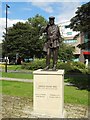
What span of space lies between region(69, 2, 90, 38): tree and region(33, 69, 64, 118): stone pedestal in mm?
9569

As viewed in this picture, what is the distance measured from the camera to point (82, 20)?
21.1 metres

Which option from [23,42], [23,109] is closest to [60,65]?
[23,42]

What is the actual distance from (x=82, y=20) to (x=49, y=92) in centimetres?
1176

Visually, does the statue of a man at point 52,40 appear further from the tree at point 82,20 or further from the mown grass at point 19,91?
the tree at point 82,20

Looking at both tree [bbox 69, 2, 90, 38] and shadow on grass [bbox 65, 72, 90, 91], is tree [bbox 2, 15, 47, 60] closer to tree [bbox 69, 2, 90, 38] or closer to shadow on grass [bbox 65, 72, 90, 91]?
shadow on grass [bbox 65, 72, 90, 91]

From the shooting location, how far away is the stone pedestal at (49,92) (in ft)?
A: 33.8

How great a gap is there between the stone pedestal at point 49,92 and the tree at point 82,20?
957 cm

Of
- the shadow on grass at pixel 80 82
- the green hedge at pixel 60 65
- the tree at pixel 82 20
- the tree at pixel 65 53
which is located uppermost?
the tree at pixel 82 20

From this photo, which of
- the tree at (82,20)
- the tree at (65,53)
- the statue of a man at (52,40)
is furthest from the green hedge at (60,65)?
the statue of a man at (52,40)

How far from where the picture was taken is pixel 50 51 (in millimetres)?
11195

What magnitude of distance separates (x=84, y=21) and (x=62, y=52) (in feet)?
140

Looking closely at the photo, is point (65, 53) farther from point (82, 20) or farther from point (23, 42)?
point (82, 20)

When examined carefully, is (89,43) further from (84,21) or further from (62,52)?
(62,52)

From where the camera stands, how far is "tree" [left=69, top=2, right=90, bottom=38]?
19.6 metres
